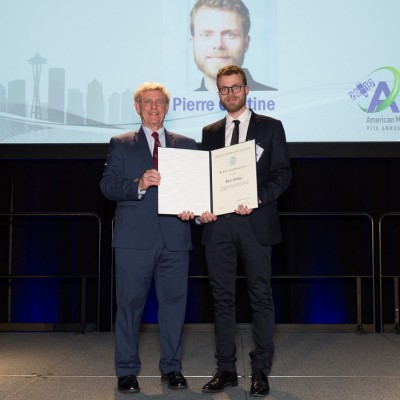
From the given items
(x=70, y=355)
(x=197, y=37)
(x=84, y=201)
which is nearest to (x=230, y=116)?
(x=197, y=37)

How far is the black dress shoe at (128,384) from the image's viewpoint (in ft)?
9.30

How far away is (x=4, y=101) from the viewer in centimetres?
435

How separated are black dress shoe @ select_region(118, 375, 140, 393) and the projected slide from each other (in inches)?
75.8

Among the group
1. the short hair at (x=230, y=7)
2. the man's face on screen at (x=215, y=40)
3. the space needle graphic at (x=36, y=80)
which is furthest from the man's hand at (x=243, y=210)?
the space needle graphic at (x=36, y=80)

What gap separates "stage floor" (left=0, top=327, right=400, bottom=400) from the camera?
2.84 meters

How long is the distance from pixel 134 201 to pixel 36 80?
187 cm

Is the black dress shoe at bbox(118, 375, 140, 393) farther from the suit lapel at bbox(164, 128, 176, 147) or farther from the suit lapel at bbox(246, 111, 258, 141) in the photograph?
the suit lapel at bbox(246, 111, 258, 141)

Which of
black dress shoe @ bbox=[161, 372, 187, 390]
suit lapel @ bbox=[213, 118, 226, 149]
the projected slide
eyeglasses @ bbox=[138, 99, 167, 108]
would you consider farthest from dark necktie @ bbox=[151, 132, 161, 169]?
the projected slide

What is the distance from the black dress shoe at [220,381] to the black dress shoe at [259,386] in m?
0.12

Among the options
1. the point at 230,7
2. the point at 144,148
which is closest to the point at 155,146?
the point at 144,148

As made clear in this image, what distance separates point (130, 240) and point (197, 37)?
1.93m

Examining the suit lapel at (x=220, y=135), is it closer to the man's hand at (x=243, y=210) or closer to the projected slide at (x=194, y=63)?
the man's hand at (x=243, y=210)

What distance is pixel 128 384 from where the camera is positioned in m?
2.85

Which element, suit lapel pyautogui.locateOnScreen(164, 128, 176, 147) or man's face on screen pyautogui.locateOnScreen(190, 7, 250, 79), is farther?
man's face on screen pyautogui.locateOnScreen(190, 7, 250, 79)
